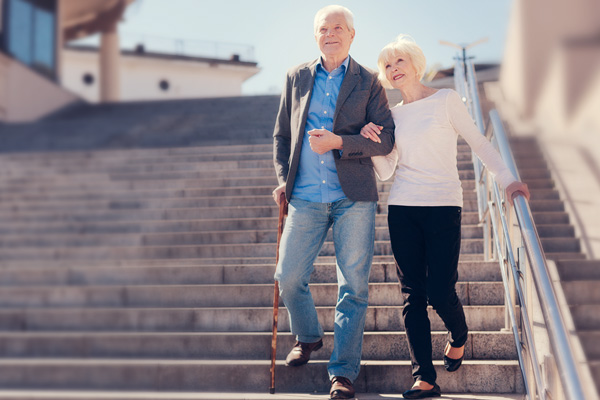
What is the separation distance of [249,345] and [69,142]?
22.4ft

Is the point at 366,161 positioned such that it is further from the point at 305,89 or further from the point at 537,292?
the point at 537,292

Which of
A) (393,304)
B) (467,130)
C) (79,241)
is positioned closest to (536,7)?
(467,130)

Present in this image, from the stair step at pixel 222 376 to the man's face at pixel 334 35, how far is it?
1557 millimetres

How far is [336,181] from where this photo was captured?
2.73 metres

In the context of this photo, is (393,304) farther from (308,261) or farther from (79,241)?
(79,241)

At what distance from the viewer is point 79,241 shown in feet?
16.3

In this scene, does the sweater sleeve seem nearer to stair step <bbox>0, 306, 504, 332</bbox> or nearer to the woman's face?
the woman's face

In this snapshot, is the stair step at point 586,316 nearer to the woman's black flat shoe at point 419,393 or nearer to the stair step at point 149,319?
the stair step at point 149,319

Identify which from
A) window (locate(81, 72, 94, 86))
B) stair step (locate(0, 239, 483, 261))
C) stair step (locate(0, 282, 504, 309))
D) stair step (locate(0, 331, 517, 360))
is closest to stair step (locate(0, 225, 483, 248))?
stair step (locate(0, 239, 483, 261))

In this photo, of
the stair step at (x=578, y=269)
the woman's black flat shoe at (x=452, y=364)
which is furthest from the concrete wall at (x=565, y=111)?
the woman's black flat shoe at (x=452, y=364)

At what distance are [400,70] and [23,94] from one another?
1202 centimetres

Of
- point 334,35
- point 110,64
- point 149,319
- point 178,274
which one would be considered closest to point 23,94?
point 110,64

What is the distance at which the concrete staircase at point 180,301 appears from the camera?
9.59ft

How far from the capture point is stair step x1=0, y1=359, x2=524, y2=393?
286 centimetres
